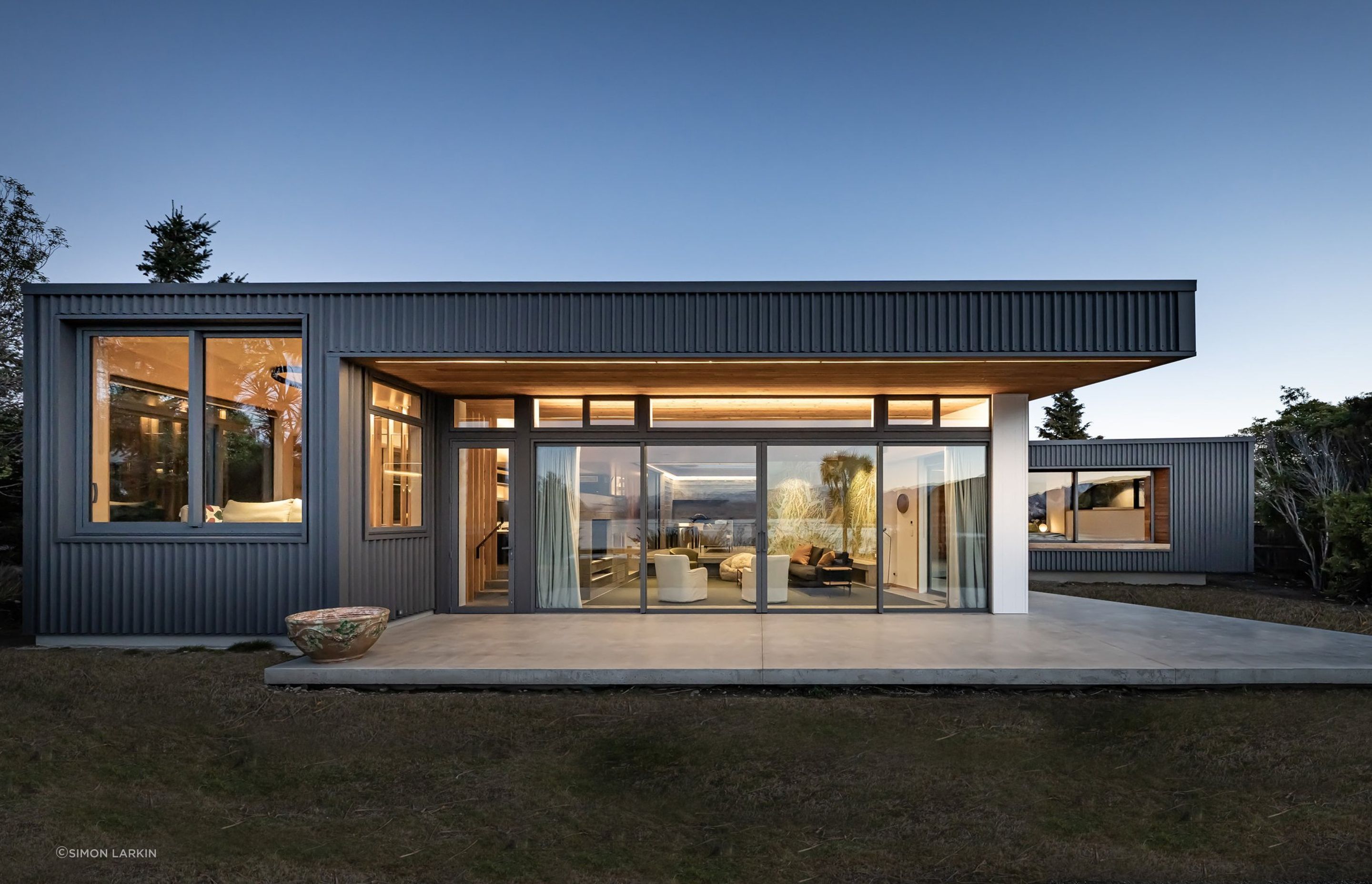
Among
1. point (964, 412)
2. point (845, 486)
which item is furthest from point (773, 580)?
→ point (964, 412)

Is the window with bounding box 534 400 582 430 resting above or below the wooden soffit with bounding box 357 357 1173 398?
below

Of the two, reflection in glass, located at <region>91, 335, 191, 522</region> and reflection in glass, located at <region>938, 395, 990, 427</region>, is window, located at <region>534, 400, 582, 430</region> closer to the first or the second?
reflection in glass, located at <region>91, 335, 191, 522</region>

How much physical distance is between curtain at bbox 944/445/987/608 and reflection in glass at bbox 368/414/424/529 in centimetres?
617

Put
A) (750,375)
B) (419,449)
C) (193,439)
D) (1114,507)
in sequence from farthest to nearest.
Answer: (1114,507)
(419,449)
(750,375)
(193,439)

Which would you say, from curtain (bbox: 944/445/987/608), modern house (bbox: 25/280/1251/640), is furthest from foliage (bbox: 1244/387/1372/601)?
curtain (bbox: 944/445/987/608)

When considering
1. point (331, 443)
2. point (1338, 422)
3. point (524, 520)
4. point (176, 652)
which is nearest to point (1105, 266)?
point (1338, 422)

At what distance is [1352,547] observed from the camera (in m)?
11.5

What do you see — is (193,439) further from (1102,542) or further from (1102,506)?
(1102,506)

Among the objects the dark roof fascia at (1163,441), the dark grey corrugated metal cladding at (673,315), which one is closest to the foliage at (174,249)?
the dark grey corrugated metal cladding at (673,315)

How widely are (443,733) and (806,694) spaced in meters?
2.60

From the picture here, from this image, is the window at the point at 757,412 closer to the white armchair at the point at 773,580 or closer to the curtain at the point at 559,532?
the curtain at the point at 559,532

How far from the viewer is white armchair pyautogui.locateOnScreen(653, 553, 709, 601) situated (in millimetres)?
8562

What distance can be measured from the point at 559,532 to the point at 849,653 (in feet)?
12.6

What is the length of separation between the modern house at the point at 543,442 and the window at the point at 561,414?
0.03m
